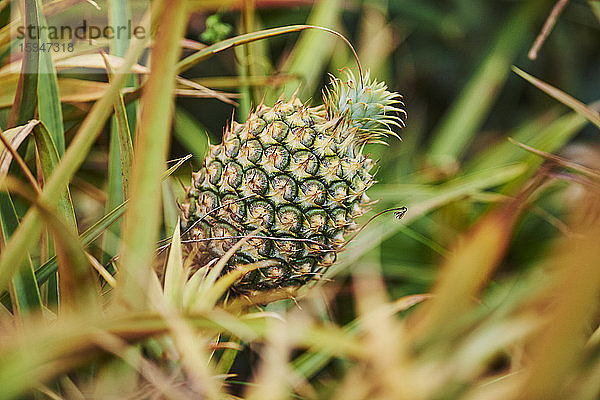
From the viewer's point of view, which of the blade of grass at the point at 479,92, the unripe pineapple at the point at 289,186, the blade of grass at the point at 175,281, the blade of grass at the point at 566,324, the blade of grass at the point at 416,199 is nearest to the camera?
the blade of grass at the point at 566,324

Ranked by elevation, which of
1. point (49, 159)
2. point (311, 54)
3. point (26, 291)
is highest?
point (311, 54)

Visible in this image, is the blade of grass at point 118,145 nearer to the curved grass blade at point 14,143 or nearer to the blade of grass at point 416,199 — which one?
the curved grass blade at point 14,143

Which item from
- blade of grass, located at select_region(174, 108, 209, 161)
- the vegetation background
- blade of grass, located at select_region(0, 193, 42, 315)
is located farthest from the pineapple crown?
blade of grass, located at select_region(174, 108, 209, 161)

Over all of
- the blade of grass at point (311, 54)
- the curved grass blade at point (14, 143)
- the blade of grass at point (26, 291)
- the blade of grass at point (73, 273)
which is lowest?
the blade of grass at point (26, 291)

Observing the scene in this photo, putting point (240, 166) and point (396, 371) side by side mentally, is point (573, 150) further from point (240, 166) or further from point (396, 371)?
point (396, 371)

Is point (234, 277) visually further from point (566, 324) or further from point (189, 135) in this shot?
point (189, 135)

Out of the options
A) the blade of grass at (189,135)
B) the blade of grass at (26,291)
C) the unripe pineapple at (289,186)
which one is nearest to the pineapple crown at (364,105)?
the unripe pineapple at (289,186)

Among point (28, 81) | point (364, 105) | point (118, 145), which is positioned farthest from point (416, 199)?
point (28, 81)
